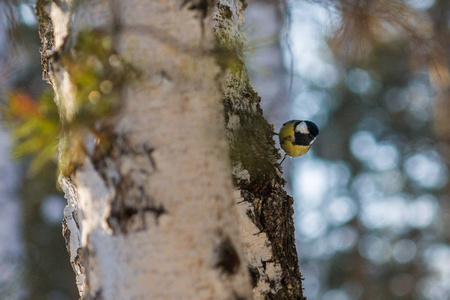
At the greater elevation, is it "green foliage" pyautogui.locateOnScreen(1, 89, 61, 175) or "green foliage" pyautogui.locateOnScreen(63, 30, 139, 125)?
"green foliage" pyautogui.locateOnScreen(63, 30, 139, 125)

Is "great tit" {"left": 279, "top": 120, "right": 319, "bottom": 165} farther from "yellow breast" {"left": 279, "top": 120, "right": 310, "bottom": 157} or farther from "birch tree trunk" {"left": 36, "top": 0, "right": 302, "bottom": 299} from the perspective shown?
"birch tree trunk" {"left": 36, "top": 0, "right": 302, "bottom": 299}

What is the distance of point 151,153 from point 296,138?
1.45 m

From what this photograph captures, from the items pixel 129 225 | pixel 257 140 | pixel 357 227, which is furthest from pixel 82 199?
pixel 357 227

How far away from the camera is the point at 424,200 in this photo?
5.48 meters

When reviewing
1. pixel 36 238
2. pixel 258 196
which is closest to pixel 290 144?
pixel 258 196

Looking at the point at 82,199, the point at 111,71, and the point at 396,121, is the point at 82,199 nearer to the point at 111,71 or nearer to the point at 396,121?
Answer: the point at 111,71

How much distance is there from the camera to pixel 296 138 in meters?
2.04

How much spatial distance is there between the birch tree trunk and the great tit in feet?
4.32

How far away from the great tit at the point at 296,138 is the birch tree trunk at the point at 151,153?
132cm

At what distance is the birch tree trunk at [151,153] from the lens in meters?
0.62

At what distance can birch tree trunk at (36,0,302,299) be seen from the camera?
625mm

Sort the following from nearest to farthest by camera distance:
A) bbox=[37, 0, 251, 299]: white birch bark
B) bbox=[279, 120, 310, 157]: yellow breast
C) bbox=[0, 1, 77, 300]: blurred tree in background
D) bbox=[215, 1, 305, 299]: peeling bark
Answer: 1. bbox=[37, 0, 251, 299]: white birch bark
2. bbox=[215, 1, 305, 299]: peeling bark
3. bbox=[279, 120, 310, 157]: yellow breast
4. bbox=[0, 1, 77, 300]: blurred tree in background

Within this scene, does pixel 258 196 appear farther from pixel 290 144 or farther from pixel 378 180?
pixel 378 180

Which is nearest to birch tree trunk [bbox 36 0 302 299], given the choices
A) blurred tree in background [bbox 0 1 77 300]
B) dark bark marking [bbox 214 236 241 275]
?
dark bark marking [bbox 214 236 241 275]
